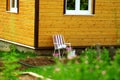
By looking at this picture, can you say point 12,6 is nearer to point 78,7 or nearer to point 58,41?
point 78,7

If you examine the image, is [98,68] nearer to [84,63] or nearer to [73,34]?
[84,63]

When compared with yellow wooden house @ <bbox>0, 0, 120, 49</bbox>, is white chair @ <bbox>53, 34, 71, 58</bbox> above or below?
below

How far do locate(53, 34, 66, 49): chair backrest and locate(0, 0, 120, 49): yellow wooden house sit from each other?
0.19 meters

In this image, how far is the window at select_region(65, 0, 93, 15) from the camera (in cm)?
1739

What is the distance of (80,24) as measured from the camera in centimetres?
1738

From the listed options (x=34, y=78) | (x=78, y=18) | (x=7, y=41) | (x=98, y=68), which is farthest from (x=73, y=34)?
(x=98, y=68)

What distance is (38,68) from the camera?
532 inches

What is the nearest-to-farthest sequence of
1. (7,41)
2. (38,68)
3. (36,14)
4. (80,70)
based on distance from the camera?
(80,70), (38,68), (36,14), (7,41)

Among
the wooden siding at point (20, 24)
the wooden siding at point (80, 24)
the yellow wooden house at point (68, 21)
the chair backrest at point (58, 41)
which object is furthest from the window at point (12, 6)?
the chair backrest at point (58, 41)

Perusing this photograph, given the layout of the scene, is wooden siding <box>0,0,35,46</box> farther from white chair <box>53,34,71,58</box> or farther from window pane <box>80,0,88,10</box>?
window pane <box>80,0,88,10</box>

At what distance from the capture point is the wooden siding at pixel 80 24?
55.4ft

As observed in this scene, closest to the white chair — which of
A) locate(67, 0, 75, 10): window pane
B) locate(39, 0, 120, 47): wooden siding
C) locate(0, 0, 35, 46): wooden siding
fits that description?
locate(39, 0, 120, 47): wooden siding

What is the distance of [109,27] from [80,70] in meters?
11.9

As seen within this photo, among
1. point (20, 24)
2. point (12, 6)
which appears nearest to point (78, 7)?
point (20, 24)
